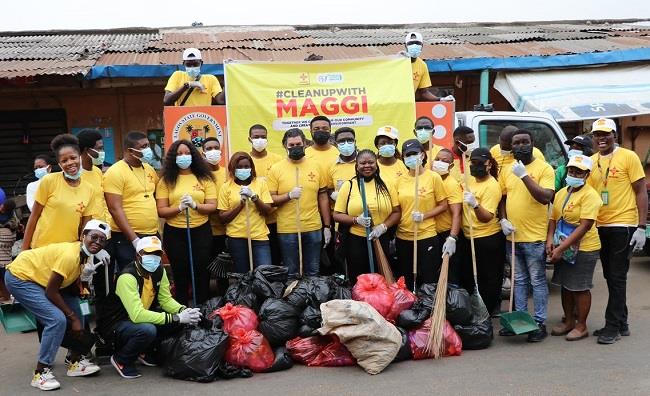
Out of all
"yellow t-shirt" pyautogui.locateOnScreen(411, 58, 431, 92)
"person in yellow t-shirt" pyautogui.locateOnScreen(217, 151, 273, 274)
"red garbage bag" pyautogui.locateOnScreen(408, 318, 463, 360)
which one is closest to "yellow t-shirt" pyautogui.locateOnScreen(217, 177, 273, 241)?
"person in yellow t-shirt" pyautogui.locateOnScreen(217, 151, 273, 274)

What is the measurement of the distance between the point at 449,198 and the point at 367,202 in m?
0.77

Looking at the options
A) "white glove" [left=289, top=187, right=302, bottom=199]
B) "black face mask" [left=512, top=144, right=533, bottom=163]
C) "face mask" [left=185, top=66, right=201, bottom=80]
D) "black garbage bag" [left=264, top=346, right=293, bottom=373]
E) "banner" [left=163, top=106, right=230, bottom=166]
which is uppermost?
"face mask" [left=185, top=66, right=201, bottom=80]

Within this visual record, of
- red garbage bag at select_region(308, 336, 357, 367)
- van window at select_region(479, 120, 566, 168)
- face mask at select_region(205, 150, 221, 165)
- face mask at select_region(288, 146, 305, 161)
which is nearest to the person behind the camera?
red garbage bag at select_region(308, 336, 357, 367)

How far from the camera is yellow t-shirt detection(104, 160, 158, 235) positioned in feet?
18.2

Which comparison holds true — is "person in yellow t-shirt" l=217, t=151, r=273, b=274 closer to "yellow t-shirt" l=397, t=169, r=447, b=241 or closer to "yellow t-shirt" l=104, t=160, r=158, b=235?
"yellow t-shirt" l=104, t=160, r=158, b=235

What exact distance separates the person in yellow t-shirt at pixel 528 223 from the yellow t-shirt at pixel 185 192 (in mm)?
2756

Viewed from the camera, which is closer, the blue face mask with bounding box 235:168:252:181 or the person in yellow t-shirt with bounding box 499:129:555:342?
the person in yellow t-shirt with bounding box 499:129:555:342

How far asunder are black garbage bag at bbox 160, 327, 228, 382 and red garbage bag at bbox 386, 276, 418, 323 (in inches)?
55.4

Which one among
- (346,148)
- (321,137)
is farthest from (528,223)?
(321,137)

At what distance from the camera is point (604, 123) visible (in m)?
5.64

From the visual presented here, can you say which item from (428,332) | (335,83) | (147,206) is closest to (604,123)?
(428,332)

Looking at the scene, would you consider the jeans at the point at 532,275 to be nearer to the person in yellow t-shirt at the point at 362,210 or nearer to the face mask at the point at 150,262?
the person in yellow t-shirt at the point at 362,210

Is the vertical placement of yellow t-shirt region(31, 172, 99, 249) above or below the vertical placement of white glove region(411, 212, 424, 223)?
above

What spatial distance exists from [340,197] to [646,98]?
7.17 meters
